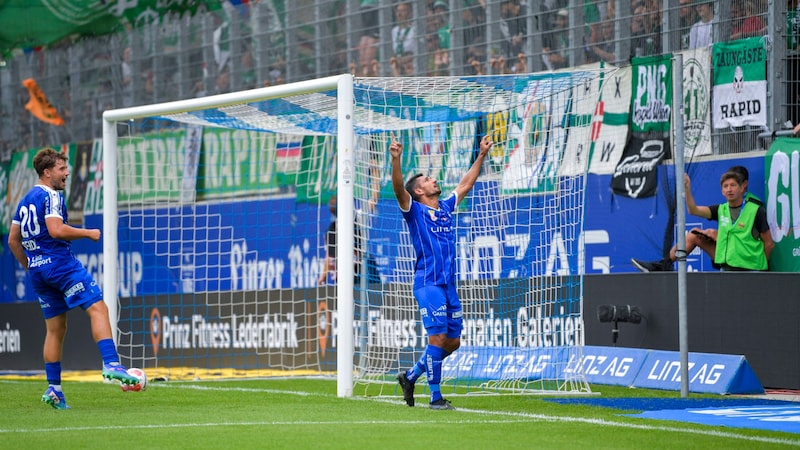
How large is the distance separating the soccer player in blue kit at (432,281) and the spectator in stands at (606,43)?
4976 mm

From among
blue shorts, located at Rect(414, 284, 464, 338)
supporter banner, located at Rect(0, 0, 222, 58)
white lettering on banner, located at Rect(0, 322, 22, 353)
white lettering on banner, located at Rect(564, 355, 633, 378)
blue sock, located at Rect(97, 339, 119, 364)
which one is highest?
supporter banner, located at Rect(0, 0, 222, 58)

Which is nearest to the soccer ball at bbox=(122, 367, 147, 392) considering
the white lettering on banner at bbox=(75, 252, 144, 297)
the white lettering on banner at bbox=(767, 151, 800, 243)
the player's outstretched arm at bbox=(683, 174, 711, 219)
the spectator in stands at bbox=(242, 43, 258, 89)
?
the player's outstretched arm at bbox=(683, 174, 711, 219)

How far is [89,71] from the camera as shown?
72.2 feet

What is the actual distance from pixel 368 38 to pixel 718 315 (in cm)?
744

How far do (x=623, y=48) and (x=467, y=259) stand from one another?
121 inches

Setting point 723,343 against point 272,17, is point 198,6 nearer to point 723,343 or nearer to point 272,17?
point 272,17

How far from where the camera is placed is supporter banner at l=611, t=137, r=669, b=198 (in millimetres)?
13195

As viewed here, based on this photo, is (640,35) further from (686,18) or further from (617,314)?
(617,314)

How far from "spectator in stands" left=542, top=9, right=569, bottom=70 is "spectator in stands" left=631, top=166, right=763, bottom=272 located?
2.80 metres

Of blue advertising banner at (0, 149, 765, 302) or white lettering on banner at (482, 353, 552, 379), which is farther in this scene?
blue advertising banner at (0, 149, 765, 302)

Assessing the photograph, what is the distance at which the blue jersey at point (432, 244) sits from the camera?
383 inches

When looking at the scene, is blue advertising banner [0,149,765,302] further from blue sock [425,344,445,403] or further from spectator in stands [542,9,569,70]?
blue sock [425,344,445,403]

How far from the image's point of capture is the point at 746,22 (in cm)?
1262

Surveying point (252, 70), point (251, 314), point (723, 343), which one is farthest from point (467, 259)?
point (252, 70)
